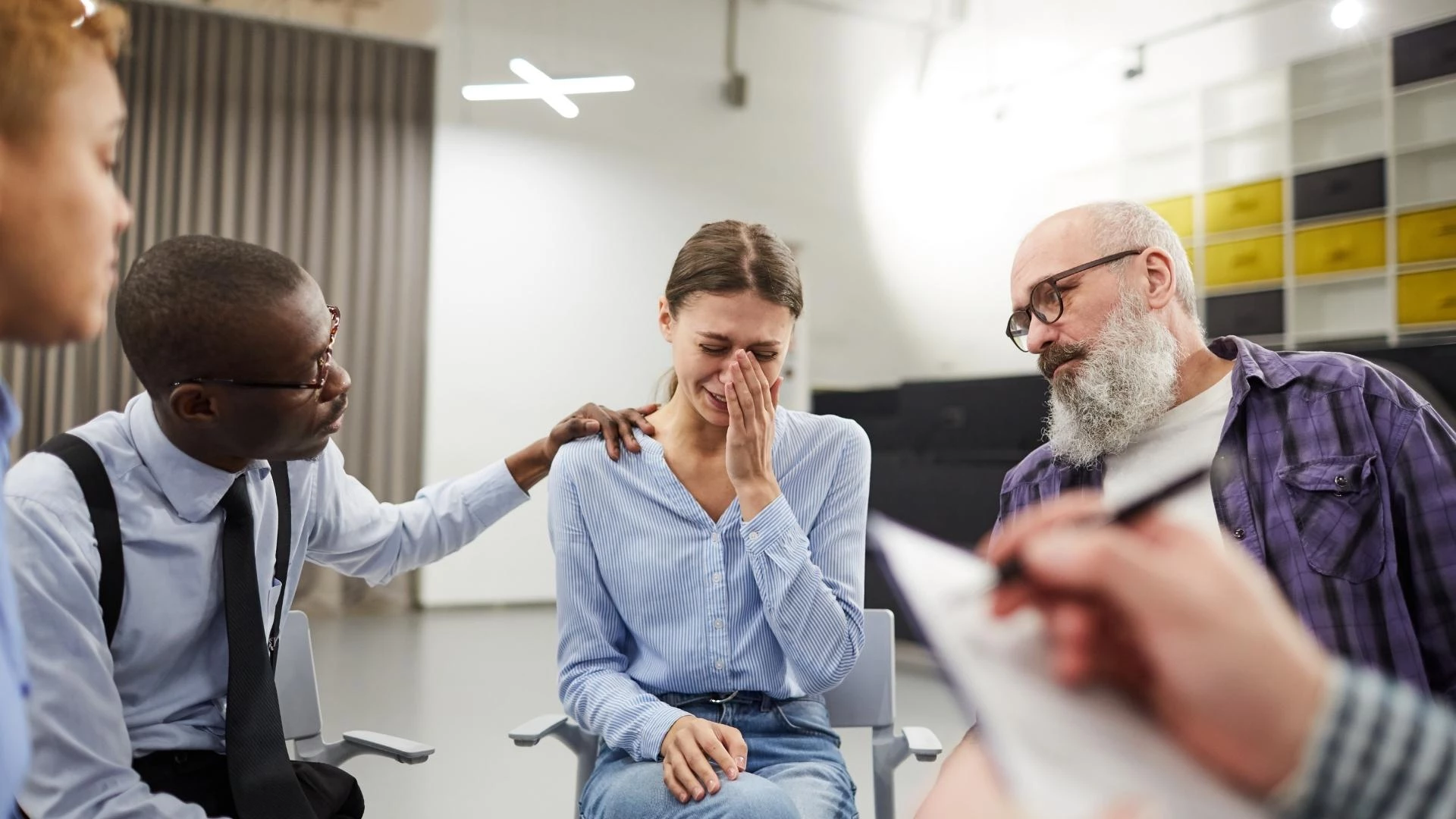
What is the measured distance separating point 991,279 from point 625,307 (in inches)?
121

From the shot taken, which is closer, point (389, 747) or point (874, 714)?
point (389, 747)

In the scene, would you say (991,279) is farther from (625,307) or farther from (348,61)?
(348,61)

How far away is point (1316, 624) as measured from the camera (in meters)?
1.26

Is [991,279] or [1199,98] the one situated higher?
[1199,98]

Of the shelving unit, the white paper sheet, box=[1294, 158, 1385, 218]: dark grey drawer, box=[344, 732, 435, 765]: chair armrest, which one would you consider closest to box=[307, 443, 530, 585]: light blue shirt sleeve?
box=[344, 732, 435, 765]: chair armrest

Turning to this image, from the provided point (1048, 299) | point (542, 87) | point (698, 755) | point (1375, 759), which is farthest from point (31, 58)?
point (542, 87)

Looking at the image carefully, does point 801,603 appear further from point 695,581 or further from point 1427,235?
point 1427,235

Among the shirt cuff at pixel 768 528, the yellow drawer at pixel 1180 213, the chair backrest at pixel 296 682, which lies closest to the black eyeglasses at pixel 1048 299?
the shirt cuff at pixel 768 528

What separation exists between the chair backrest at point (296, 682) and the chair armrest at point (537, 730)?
12.9 inches

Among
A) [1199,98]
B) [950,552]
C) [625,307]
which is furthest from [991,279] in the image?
[950,552]

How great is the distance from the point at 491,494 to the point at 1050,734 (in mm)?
1473

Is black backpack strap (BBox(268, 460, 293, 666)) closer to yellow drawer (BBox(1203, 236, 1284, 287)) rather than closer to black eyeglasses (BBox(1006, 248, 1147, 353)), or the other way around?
black eyeglasses (BBox(1006, 248, 1147, 353))

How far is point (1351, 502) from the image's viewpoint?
1.29 meters

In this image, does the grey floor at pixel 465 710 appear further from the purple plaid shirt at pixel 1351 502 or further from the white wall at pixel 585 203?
the white wall at pixel 585 203
